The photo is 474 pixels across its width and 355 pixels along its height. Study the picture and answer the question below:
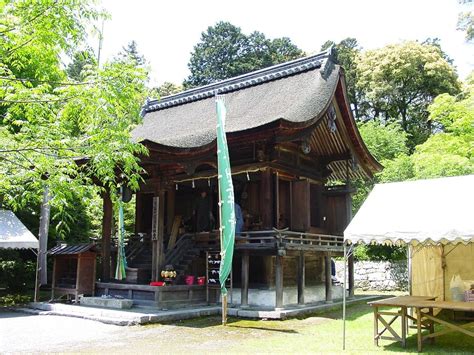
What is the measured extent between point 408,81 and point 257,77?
21252 mm

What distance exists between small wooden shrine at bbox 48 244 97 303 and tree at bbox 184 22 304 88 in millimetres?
29416

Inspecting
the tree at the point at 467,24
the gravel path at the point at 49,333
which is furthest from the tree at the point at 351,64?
the gravel path at the point at 49,333

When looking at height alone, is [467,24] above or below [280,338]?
above

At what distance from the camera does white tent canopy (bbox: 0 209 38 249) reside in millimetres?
12945

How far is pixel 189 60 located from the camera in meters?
43.8

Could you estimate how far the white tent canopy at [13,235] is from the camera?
12945 millimetres

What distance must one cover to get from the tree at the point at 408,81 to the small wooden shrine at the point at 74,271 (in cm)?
2566

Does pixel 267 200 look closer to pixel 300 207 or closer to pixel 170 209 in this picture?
pixel 300 207

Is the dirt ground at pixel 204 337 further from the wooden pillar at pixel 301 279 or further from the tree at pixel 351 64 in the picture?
the tree at pixel 351 64

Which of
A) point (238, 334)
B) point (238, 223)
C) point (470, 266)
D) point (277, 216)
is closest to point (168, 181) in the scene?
point (238, 223)

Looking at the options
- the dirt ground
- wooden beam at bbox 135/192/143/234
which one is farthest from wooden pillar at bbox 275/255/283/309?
wooden beam at bbox 135/192/143/234

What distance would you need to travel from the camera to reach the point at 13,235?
43.5ft

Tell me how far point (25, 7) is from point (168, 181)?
8.08 meters

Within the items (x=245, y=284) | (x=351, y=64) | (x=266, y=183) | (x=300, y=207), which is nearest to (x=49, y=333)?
(x=245, y=284)
